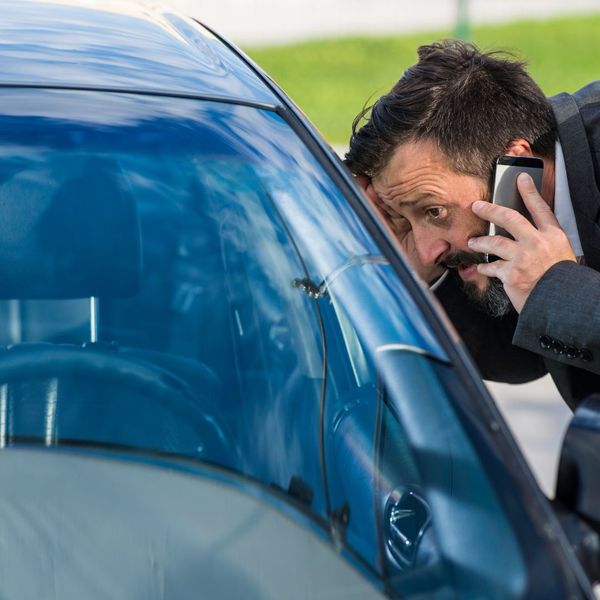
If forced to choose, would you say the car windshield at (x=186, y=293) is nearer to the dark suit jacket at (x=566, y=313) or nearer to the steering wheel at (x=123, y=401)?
the steering wheel at (x=123, y=401)

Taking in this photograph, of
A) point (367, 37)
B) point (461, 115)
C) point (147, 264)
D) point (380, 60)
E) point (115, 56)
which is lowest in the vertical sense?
point (380, 60)

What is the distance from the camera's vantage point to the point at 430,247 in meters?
2.44

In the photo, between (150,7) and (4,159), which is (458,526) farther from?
(150,7)

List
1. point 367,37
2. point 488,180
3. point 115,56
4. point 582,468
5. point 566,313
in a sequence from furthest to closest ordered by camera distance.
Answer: point 367,37, point 488,180, point 566,313, point 115,56, point 582,468

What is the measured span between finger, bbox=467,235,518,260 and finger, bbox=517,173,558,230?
8cm

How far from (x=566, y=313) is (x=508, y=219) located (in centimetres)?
23

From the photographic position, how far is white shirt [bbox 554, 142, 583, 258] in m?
Answer: 2.48

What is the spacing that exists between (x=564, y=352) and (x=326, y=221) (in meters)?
0.66

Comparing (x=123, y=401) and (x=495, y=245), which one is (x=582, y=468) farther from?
(x=495, y=245)

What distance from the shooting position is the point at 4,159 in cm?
184

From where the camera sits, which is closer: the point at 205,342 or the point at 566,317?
the point at 205,342

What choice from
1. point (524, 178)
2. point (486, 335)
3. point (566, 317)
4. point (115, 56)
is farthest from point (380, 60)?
point (115, 56)

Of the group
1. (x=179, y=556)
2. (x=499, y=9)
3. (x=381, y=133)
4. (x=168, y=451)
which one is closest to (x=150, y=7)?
(x=381, y=133)

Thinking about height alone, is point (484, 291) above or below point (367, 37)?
above
